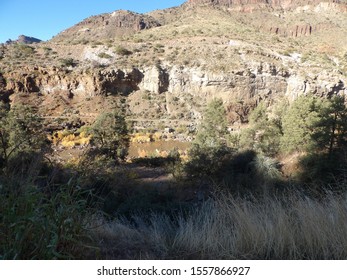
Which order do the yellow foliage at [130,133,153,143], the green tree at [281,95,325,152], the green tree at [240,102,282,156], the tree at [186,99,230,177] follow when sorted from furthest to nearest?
the yellow foliage at [130,133,153,143], the green tree at [240,102,282,156], the tree at [186,99,230,177], the green tree at [281,95,325,152]

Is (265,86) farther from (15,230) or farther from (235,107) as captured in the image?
(15,230)

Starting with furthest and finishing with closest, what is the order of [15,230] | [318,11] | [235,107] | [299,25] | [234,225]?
[318,11], [299,25], [235,107], [234,225], [15,230]

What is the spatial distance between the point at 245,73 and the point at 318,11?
52281 millimetres

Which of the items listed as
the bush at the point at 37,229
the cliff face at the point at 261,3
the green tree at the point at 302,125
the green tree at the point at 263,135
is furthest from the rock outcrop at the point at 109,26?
the bush at the point at 37,229

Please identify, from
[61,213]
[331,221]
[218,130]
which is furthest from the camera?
[218,130]

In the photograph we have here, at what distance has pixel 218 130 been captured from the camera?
19062 millimetres

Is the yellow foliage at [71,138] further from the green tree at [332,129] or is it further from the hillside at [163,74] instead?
the green tree at [332,129]

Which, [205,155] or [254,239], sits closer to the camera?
[254,239]

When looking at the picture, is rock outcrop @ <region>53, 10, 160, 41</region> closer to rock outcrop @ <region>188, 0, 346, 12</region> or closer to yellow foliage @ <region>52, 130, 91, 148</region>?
rock outcrop @ <region>188, 0, 346, 12</region>

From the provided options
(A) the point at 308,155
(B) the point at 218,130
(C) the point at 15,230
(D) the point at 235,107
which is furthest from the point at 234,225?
(D) the point at 235,107

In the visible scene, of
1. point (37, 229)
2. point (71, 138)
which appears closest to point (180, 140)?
point (71, 138)

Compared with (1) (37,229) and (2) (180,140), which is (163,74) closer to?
(2) (180,140)

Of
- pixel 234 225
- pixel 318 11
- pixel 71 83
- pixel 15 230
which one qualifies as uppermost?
pixel 318 11

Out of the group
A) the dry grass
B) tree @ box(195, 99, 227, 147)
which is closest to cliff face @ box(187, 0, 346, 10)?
tree @ box(195, 99, 227, 147)
